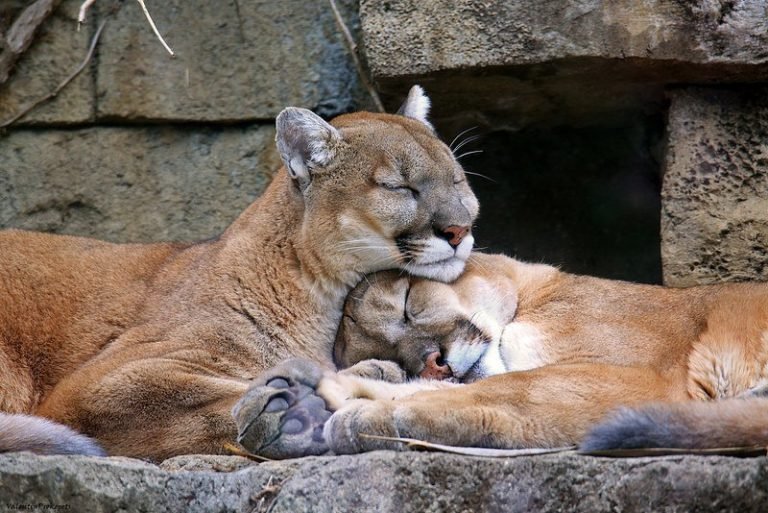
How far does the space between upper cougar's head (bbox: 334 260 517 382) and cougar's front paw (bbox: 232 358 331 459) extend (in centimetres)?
94

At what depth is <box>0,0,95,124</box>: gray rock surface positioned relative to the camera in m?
7.67

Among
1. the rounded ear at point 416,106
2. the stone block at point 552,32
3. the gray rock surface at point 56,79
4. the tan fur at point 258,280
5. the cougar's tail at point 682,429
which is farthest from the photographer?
the gray rock surface at point 56,79

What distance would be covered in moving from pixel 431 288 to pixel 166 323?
1340 millimetres

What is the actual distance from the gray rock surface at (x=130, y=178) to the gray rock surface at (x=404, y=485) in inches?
138

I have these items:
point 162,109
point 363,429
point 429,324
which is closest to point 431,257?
point 429,324

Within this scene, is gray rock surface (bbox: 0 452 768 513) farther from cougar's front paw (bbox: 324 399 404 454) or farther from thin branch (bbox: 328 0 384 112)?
thin branch (bbox: 328 0 384 112)

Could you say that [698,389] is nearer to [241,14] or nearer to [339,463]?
[339,463]

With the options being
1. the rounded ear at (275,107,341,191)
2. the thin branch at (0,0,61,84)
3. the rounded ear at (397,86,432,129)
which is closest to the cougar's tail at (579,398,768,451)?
the rounded ear at (275,107,341,191)

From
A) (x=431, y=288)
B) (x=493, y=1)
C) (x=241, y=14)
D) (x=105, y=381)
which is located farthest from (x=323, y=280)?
(x=241, y=14)

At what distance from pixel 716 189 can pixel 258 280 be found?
8.46 ft

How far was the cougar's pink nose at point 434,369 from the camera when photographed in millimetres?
5719

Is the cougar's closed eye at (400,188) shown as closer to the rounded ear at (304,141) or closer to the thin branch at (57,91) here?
the rounded ear at (304,141)

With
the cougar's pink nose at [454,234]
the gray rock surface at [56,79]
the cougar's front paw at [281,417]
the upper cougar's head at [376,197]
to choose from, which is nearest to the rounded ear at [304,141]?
the upper cougar's head at [376,197]

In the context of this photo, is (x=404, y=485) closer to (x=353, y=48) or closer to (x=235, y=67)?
(x=353, y=48)
